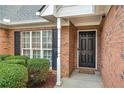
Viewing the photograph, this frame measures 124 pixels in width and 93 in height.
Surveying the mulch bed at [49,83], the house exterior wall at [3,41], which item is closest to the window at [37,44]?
the house exterior wall at [3,41]

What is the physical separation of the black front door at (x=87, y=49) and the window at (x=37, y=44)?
1.84 m

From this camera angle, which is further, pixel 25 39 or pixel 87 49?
pixel 25 39

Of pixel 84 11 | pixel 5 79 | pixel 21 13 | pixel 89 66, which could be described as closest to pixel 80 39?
pixel 89 66

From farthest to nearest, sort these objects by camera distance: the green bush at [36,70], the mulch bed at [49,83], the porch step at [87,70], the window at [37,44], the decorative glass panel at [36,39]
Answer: the decorative glass panel at [36,39]
the window at [37,44]
the porch step at [87,70]
the mulch bed at [49,83]
the green bush at [36,70]

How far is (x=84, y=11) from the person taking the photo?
545 cm

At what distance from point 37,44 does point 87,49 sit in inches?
113

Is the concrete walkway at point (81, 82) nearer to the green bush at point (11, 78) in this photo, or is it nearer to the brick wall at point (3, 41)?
the green bush at point (11, 78)

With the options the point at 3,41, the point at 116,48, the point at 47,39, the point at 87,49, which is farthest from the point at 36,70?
the point at 3,41

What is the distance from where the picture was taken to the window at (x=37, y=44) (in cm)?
781

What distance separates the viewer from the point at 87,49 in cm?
823

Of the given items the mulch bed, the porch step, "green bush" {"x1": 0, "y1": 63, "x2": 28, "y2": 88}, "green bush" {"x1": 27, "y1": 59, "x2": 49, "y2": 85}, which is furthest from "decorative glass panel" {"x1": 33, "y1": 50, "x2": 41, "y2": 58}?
"green bush" {"x1": 0, "y1": 63, "x2": 28, "y2": 88}

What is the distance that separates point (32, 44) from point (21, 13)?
2.80 metres

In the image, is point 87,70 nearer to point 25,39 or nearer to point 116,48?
point 25,39
